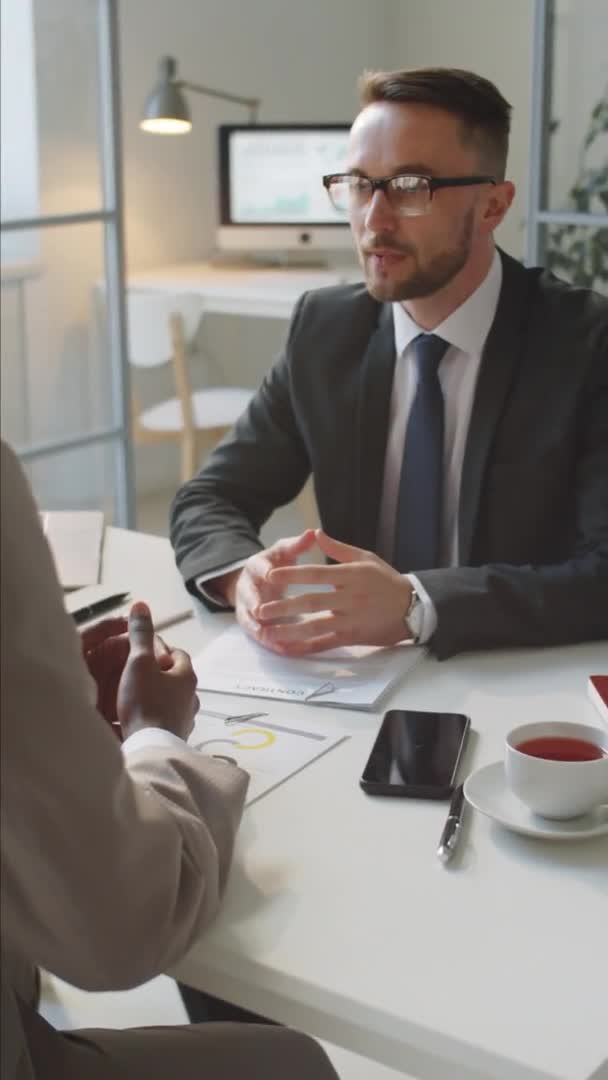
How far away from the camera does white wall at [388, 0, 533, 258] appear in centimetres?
541

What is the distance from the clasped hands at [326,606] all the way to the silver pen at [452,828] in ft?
1.15

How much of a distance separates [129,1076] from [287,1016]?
236mm

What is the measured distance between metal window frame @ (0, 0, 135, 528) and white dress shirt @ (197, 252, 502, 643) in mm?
1528

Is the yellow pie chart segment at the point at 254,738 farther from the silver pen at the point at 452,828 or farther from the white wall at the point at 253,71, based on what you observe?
the white wall at the point at 253,71

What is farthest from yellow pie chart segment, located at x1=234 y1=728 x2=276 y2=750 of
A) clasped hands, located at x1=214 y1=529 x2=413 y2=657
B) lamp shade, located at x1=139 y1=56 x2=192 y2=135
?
lamp shade, located at x1=139 y1=56 x2=192 y2=135

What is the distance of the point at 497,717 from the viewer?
136cm

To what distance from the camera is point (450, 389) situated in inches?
74.9

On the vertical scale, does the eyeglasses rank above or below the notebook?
above

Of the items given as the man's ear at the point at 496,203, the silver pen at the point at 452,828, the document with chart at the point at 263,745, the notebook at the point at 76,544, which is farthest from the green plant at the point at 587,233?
the silver pen at the point at 452,828

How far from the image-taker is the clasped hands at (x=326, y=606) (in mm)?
1520

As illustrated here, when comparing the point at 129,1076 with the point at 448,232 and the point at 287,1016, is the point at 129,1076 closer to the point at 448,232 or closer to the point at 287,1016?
the point at 287,1016

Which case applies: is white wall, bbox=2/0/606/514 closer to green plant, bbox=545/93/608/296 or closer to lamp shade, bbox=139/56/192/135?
lamp shade, bbox=139/56/192/135

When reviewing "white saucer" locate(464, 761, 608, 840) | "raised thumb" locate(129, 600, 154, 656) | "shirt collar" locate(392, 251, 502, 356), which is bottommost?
"white saucer" locate(464, 761, 608, 840)

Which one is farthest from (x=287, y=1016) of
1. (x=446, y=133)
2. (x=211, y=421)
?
(x=211, y=421)
